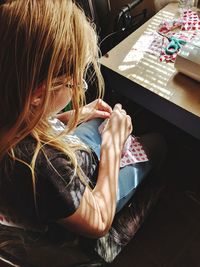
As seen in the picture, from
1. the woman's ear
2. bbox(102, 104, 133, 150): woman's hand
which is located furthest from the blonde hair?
bbox(102, 104, 133, 150): woman's hand

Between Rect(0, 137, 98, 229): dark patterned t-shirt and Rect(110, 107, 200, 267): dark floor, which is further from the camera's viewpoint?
Rect(110, 107, 200, 267): dark floor

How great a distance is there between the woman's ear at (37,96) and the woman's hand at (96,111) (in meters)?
0.43

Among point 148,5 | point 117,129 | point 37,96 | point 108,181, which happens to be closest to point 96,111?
point 117,129

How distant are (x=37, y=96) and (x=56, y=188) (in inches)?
7.5

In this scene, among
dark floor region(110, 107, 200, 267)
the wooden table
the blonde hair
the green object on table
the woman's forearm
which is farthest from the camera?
dark floor region(110, 107, 200, 267)

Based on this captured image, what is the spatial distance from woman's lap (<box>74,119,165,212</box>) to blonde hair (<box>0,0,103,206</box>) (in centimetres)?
33

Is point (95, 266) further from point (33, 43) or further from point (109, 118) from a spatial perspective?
point (33, 43)

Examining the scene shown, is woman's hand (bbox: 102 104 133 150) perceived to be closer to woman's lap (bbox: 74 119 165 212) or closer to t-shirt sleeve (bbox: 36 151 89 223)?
woman's lap (bbox: 74 119 165 212)

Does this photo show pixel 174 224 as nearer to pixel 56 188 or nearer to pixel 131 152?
pixel 131 152

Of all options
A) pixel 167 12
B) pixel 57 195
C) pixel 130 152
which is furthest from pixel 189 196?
pixel 57 195

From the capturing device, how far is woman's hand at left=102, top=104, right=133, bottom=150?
975mm

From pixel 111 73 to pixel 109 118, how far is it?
0.15m

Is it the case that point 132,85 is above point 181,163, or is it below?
above

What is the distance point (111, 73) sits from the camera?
1087 mm
